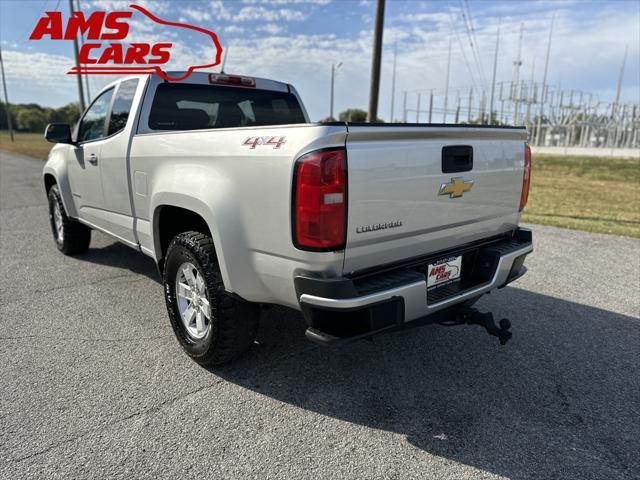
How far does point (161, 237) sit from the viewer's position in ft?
11.3

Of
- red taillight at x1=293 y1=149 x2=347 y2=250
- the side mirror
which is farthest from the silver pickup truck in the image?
the side mirror

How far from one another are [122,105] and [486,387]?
3606 millimetres

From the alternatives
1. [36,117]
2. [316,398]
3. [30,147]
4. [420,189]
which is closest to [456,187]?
[420,189]

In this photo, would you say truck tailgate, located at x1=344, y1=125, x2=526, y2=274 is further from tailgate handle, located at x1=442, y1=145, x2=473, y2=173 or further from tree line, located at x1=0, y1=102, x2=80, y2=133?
A: tree line, located at x1=0, y1=102, x2=80, y2=133

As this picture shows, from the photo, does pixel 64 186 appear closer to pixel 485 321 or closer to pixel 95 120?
pixel 95 120

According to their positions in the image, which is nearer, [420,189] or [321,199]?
[321,199]

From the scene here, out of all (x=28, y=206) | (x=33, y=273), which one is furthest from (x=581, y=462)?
(x=28, y=206)

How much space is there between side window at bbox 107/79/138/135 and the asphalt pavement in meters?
1.53

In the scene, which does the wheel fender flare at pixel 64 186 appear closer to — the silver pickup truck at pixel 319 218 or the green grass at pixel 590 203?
the silver pickup truck at pixel 319 218

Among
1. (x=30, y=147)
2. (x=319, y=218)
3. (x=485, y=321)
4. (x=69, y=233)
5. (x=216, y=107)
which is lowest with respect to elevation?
(x=30, y=147)

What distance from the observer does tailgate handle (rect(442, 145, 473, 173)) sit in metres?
2.61

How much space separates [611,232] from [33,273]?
25.8ft

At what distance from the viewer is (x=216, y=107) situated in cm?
420

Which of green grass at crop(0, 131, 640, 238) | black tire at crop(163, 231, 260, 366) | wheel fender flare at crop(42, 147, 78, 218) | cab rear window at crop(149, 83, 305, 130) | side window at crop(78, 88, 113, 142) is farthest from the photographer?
green grass at crop(0, 131, 640, 238)
